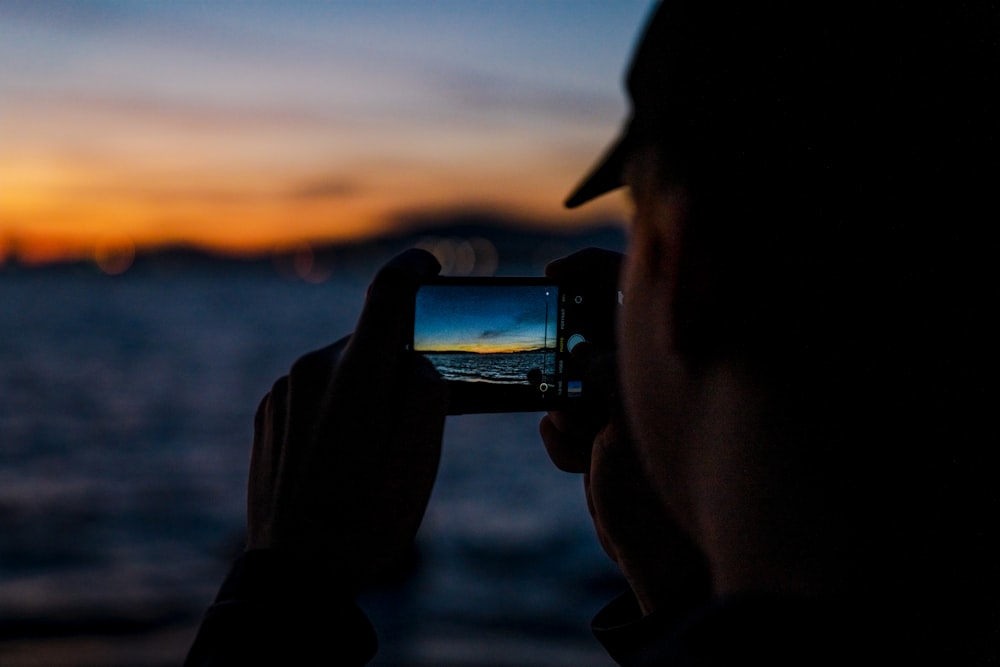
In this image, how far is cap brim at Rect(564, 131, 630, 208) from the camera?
118cm

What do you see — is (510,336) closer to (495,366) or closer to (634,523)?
(495,366)

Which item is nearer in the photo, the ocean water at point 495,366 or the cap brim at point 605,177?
the cap brim at point 605,177

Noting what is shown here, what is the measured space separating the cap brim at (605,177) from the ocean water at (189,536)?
955cm

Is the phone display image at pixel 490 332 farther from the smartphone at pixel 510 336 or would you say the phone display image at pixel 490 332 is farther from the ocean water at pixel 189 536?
the ocean water at pixel 189 536

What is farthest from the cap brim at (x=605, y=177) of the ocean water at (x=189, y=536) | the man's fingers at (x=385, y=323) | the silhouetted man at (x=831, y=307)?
the ocean water at (x=189, y=536)

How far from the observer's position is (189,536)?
1698 centimetres

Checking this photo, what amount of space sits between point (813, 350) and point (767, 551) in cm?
22

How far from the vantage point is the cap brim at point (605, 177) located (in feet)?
3.87

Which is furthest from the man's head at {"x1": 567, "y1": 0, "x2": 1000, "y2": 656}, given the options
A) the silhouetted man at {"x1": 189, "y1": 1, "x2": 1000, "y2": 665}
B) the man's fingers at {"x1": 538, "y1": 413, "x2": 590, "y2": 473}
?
the man's fingers at {"x1": 538, "y1": 413, "x2": 590, "y2": 473}

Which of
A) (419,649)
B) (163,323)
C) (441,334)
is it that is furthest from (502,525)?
(163,323)

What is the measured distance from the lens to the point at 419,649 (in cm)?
1038

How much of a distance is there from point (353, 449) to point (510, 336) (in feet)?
2.56

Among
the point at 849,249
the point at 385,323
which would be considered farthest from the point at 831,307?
the point at 385,323

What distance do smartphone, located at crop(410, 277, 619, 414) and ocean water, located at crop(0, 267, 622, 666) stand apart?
8781mm
